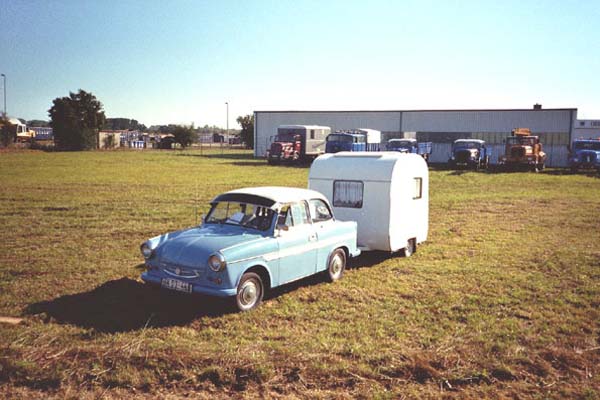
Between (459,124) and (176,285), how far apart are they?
3938 cm

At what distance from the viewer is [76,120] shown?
58969 millimetres

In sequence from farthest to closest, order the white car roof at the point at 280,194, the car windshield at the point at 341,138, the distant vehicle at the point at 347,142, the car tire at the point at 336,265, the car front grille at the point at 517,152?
the car windshield at the point at 341,138
the distant vehicle at the point at 347,142
the car front grille at the point at 517,152
the car tire at the point at 336,265
the white car roof at the point at 280,194

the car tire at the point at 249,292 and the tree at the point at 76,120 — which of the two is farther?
the tree at the point at 76,120

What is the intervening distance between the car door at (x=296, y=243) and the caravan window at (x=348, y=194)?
6.76 ft

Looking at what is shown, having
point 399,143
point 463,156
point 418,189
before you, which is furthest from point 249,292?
point 399,143

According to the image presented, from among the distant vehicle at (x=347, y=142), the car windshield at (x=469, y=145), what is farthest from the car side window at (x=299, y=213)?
the car windshield at (x=469, y=145)

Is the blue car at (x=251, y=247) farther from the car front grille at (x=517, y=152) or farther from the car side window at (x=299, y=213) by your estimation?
the car front grille at (x=517, y=152)

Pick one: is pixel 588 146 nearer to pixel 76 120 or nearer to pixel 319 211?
pixel 319 211

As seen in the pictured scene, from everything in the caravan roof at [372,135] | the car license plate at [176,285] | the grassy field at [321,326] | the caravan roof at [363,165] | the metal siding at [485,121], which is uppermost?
the metal siding at [485,121]

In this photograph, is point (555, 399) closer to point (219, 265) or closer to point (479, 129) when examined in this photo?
point (219, 265)

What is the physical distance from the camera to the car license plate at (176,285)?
656 centimetres

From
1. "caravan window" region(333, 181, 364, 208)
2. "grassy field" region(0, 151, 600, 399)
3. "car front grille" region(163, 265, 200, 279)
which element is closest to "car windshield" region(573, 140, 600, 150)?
Result: "grassy field" region(0, 151, 600, 399)

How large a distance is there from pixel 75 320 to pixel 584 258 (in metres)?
9.43

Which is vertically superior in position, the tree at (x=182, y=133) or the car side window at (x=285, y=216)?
the tree at (x=182, y=133)
